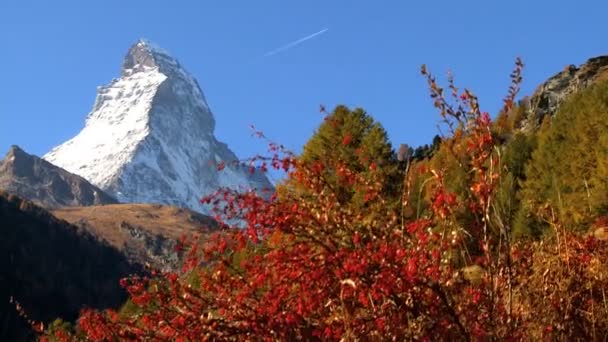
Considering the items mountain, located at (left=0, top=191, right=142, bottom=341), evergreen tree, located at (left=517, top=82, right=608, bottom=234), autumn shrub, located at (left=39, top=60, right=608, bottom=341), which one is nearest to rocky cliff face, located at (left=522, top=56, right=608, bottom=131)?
evergreen tree, located at (left=517, top=82, right=608, bottom=234)

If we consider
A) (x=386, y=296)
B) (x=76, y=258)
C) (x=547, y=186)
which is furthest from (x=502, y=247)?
(x=76, y=258)

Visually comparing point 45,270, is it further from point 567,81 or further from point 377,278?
point 377,278

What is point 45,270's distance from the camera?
17862 centimetres

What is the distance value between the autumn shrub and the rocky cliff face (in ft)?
172

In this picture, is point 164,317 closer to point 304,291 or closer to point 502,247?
point 304,291

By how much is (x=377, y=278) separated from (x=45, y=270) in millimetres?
187503

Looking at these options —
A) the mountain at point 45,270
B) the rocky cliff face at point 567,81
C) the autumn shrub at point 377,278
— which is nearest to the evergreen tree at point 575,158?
the rocky cliff face at point 567,81

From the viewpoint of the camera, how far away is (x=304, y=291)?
16.6 feet

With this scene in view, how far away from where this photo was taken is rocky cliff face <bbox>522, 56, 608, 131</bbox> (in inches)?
2306

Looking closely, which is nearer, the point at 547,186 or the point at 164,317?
the point at 164,317

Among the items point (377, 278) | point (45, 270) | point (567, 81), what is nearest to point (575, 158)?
point (377, 278)

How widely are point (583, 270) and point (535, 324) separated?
1112 mm

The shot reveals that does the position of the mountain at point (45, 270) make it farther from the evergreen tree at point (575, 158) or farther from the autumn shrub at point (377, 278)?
the autumn shrub at point (377, 278)

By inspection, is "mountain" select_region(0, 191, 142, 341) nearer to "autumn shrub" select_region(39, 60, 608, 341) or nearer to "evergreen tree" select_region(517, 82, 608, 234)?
"evergreen tree" select_region(517, 82, 608, 234)
